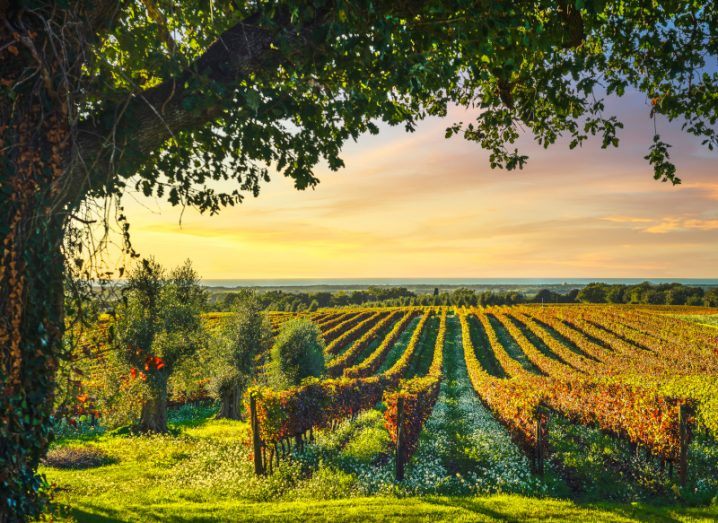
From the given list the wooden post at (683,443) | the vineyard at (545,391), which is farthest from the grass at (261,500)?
the wooden post at (683,443)

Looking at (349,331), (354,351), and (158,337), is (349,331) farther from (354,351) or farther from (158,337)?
(158,337)

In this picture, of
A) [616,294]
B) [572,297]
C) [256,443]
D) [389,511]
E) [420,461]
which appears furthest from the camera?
[572,297]

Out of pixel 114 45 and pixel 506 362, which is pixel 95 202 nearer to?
Answer: pixel 114 45

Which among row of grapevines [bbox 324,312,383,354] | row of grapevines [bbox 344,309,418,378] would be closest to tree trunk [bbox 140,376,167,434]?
row of grapevines [bbox 344,309,418,378]

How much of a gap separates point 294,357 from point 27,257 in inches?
1133

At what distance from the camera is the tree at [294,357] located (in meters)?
32.2

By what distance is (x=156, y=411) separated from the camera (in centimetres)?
2597

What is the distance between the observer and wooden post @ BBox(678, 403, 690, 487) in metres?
12.7

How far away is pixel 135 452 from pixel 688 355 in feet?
141

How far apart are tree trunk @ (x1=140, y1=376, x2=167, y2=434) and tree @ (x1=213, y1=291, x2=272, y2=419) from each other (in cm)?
689

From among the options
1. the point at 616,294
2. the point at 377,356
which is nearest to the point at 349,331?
the point at 377,356

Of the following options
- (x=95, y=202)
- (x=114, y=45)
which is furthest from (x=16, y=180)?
(x=114, y=45)

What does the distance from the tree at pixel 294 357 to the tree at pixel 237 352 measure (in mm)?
2037

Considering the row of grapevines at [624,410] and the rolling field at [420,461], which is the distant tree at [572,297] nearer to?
the rolling field at [420,461]
